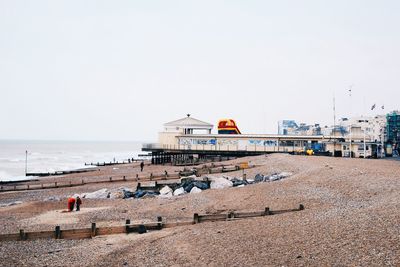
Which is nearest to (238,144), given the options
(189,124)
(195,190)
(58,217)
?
(189,124)

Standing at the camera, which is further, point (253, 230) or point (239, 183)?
point (239, 183)

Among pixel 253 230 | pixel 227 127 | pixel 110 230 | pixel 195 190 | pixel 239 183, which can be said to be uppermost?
pixel 227 127

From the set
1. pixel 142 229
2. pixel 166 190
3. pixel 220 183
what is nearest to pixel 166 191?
pixel 166 190

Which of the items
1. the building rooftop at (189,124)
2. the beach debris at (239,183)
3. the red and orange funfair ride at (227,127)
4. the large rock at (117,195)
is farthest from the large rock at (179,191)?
the red and orange funfair ride at (227,127)

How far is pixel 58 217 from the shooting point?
81.2 feet

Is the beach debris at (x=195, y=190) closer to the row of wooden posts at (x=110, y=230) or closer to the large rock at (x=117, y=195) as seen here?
the large rock at (x=117, y=195)

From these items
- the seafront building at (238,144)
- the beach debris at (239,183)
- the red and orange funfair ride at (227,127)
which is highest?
the red and orange funfair ride at (227,127)

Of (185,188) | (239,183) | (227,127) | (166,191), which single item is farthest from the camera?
(227,127)

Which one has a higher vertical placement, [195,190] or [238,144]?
[238,144]

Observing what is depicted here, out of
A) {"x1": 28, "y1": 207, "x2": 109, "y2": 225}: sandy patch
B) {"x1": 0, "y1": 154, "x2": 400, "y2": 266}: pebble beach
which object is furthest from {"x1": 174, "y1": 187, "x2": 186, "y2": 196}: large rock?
{"x1": 28, "y1": 207, "x2": 109, "y2": 225}: sandy patch

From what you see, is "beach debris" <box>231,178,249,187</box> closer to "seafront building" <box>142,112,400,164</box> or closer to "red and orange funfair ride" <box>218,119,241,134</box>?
"seafront building" <box>142,112,400,164</box>

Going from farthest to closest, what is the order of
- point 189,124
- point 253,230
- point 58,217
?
1. point 189,124
2. point 58,217
3. point 253,230

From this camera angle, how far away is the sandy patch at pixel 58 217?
76.2 feet

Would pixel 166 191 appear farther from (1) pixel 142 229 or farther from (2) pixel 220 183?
(1) pixel 142 229
